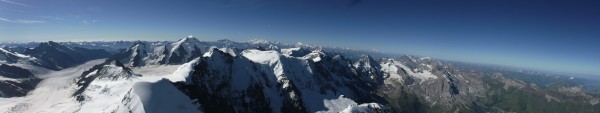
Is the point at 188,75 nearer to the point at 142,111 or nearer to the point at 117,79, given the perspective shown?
the point at 117,79

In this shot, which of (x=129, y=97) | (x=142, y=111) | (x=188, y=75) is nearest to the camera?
(x=142, y=111)

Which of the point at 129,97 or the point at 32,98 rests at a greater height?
the point at 129,97

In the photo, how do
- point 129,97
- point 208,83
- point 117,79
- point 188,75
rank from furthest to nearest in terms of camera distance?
point 208,83, point 188,75, point 117,79, point 129,97

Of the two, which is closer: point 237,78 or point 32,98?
point 32,98

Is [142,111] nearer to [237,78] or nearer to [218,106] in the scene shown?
[218,106]

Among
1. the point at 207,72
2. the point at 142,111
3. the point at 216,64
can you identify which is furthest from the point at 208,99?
the point at 142,111

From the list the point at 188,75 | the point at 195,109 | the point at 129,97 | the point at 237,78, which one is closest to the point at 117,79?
the point at 188,75

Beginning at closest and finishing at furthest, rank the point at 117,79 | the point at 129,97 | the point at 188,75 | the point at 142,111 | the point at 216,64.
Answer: the point at 142,111
the point at 129,97
the point at 117,79
the point at 188,75
the point at 216,64

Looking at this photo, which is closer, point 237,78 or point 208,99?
point 208,99

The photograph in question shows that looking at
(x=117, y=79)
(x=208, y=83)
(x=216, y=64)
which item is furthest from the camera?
(x=216, y=64)
